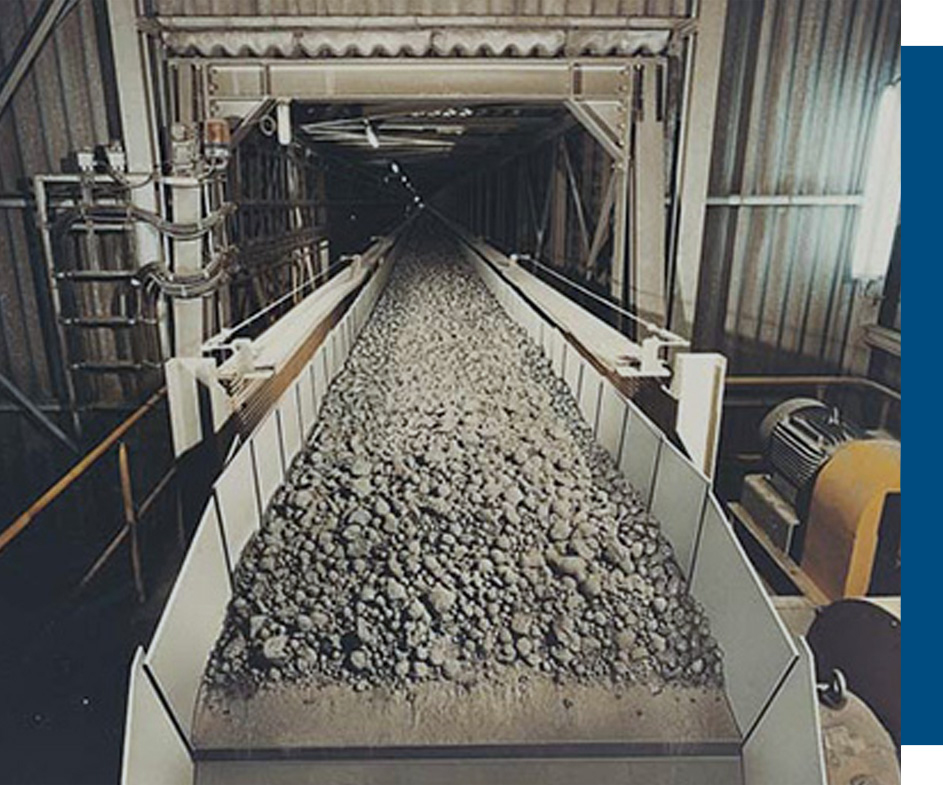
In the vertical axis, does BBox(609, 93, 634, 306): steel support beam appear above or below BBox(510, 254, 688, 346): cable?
above

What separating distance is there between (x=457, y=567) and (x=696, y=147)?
1.91m

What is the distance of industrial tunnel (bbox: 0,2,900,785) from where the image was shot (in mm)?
750

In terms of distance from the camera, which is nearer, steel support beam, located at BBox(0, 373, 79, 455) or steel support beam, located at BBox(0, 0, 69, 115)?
steel support beam, located at BBox(0, 0, 69, 115)

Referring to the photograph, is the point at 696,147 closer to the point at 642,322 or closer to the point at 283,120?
the point at 642,322

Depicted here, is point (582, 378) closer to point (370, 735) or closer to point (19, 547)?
point (370, 735)

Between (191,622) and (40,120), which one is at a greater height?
(40,120)

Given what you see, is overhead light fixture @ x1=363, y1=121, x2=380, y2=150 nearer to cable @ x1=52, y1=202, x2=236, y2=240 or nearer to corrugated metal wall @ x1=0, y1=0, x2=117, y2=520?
corrugated metal wall @ x1=0, y1=0, x2=117, y2=520

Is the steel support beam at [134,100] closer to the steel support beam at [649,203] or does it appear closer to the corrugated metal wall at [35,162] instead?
the corrugated metal wall at [35,162]

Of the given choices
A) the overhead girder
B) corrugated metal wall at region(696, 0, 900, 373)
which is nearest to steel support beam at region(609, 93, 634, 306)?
the overhead girder

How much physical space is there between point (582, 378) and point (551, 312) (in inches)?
21.7

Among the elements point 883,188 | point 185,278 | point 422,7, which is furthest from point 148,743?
point 883,188

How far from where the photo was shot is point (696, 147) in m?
2.37

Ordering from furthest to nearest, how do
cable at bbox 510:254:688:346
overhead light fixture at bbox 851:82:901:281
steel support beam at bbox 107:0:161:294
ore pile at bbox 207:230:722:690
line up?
steel support beam at bbox 107:0:161:294 < overhead light fixture at bbox 851:82:901:281 < cable at bbox 510:254:688:346 < ore pile at bbox 207:230:722:690

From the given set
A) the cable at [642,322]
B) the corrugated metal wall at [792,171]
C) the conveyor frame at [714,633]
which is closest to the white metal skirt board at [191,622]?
the conveyor frame at [714,633]
